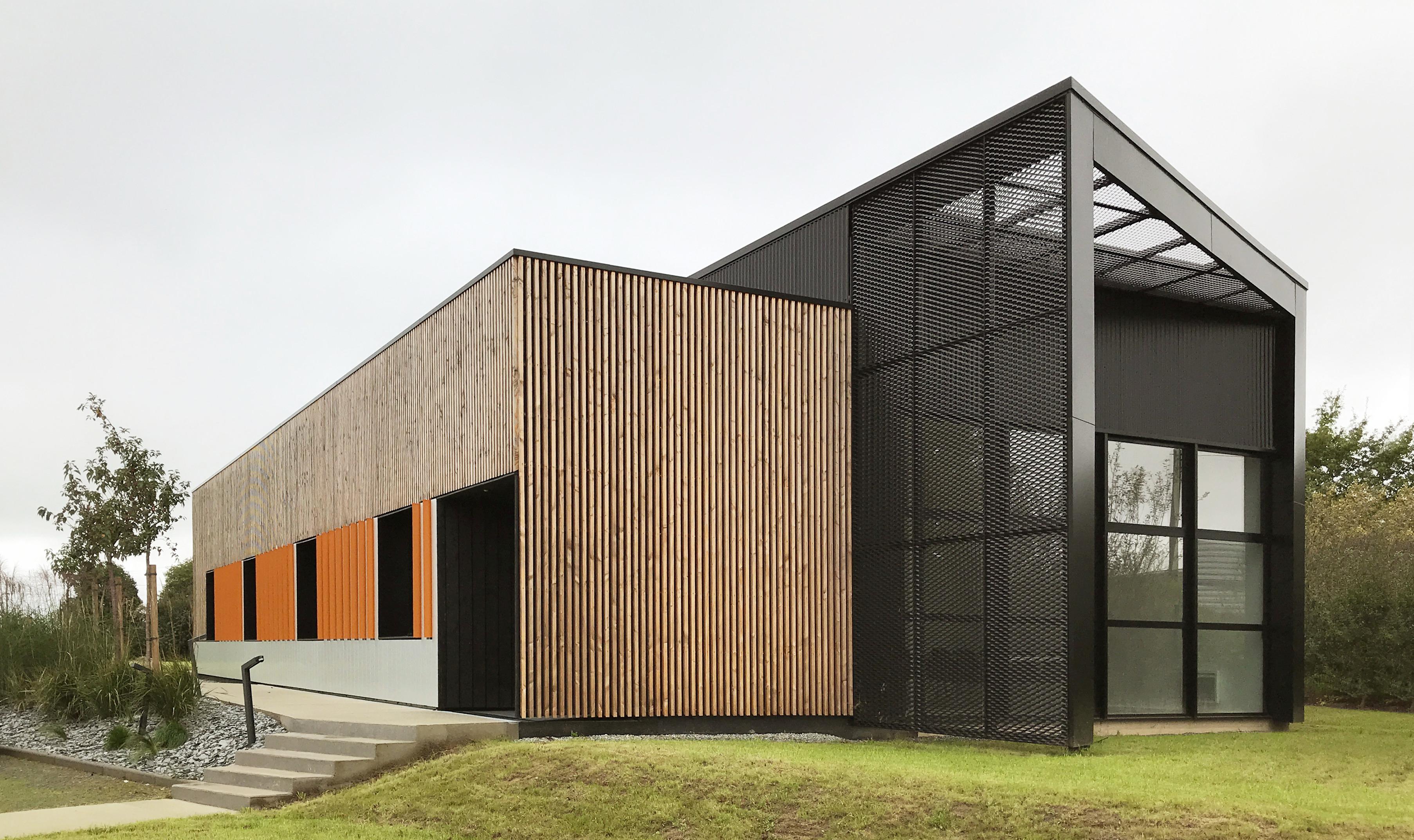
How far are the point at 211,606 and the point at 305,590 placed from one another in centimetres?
A: 896

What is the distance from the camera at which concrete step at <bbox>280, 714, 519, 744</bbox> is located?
390 inches

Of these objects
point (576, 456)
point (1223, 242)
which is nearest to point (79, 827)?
point (576, 456)

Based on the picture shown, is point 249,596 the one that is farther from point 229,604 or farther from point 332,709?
point 332,709

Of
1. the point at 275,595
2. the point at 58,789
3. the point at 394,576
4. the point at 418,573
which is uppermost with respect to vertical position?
the point at 418,573

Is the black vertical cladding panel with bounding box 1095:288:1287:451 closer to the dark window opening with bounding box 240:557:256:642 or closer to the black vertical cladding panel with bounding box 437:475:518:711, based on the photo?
the black vertical cladding panel with bounding box 437:475:518:711

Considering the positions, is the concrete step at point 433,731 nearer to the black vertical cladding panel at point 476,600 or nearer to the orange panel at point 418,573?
the black vertical cladding panel at point 476,600

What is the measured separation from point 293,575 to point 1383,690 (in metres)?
15.7

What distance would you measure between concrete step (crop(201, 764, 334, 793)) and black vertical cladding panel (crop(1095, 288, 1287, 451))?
8.30 m

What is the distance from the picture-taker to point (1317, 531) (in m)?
20.4

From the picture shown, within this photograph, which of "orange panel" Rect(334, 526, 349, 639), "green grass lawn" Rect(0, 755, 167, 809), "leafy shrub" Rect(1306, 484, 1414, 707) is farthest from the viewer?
"leafy shrub" Rect(1306, 484, 1414, 707)

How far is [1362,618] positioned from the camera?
55.7ft

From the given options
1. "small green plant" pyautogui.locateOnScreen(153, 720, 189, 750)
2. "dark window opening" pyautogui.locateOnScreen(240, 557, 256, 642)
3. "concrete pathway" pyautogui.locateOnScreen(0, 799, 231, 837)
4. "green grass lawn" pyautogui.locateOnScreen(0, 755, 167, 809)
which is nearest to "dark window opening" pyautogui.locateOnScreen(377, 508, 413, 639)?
"small green plant" pyautogui.locateOnScreen(153, 720, 189, 750)

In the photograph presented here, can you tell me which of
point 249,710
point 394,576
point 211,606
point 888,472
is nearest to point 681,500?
point 888,472

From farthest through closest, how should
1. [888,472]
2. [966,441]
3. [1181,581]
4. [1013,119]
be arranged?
[1181,581], [888,472], [966,441], [1013,119]
